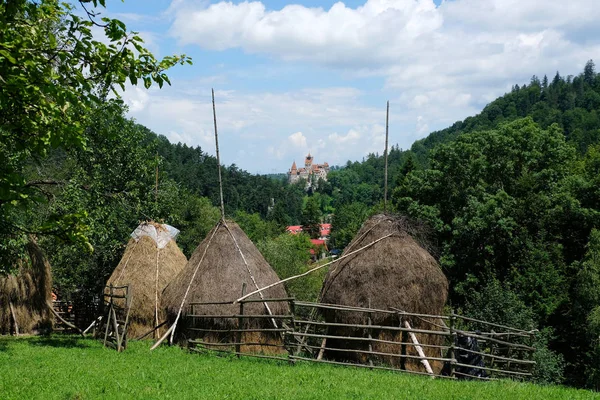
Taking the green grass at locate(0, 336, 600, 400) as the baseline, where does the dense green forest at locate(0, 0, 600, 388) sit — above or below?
above

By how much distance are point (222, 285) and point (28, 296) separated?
842cm

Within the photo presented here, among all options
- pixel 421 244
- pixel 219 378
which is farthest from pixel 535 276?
pixel 219 378

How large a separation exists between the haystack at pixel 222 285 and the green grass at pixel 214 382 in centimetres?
233

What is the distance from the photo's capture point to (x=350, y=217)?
8419cm

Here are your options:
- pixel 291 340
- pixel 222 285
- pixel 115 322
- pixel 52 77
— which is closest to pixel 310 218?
pixel 222 285

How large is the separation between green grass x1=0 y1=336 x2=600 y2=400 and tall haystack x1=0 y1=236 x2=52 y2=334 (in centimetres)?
720

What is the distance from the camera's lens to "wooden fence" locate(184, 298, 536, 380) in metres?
12.9

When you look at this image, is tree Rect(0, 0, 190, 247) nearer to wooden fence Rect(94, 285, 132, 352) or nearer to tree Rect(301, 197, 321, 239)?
wooden fence Rect(94, 285, 132, 352)

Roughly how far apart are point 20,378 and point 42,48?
5.98m

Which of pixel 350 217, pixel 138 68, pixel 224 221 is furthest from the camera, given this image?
pixel 350 217

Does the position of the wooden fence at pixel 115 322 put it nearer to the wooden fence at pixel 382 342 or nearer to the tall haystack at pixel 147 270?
the tall haystack at pixel 147 270

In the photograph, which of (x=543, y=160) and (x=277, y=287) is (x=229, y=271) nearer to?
(x=277, y=287)

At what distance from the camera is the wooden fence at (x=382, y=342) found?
12.9 meters

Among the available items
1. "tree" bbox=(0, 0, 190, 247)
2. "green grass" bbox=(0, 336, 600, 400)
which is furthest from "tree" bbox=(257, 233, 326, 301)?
"tree" bbox=(0, 0, 190, 247)
